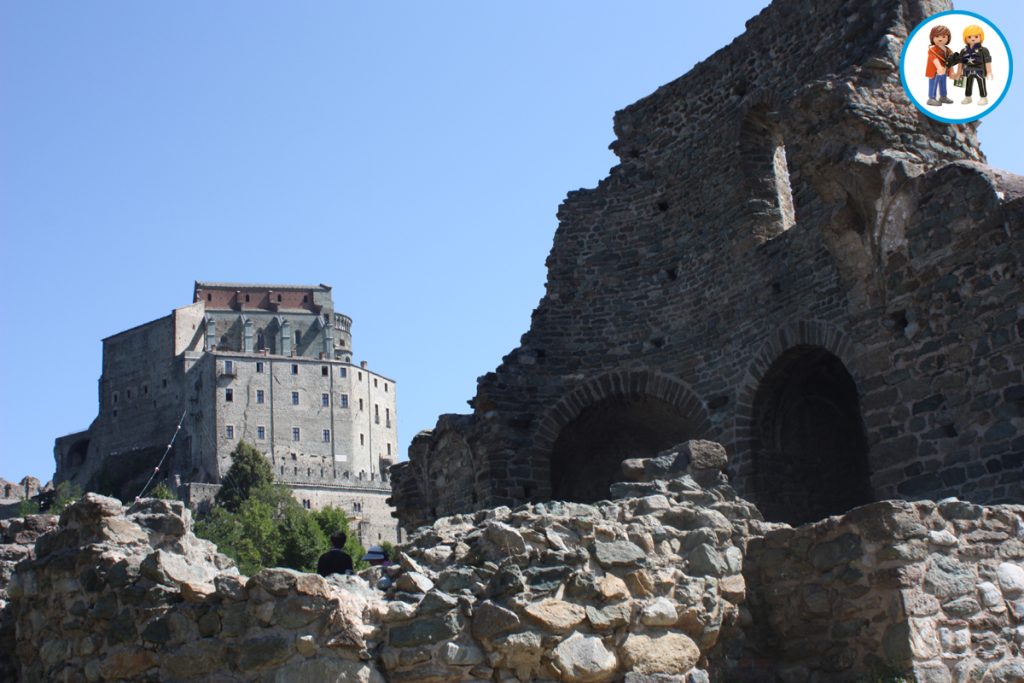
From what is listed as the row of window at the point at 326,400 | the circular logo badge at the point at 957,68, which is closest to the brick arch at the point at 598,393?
the circular logo badge at the point at 957,68

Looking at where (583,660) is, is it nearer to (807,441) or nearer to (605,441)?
(807,441)

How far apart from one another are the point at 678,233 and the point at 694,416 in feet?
8.32

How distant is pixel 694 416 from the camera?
1436 centimetres

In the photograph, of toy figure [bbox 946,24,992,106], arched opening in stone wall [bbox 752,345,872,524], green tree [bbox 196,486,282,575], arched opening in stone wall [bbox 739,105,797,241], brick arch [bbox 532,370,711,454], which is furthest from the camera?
green tree [bbox 196,486,282,575]

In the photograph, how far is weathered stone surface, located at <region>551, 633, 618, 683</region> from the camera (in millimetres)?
6367

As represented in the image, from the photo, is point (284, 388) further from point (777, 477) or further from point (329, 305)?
point (777, 477)

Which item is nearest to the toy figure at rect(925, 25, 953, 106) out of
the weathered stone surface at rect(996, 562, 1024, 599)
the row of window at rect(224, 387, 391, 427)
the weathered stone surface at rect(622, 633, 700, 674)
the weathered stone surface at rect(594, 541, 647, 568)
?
the weathered stone surface at rect(996, 562, 1024, 599)

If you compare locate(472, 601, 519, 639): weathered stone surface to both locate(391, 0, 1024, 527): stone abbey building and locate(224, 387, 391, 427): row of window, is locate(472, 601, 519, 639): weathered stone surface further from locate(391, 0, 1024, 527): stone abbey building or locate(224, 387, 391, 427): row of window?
locate(224, 387, 391, 427): row of window

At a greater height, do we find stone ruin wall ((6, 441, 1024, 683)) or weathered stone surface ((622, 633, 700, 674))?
stone ruin wall ((6, 441, 1024, 683))

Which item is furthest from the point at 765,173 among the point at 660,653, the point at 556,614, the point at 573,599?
the point at 556,614

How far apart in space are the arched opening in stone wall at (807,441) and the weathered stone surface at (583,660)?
23.2 ft

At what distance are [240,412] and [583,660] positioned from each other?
88.1 meters

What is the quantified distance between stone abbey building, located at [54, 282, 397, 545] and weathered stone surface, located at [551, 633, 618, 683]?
78.8m

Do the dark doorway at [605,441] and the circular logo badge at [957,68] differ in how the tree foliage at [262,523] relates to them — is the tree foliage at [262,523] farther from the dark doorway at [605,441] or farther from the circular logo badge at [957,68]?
the circular logo badge at [957,68]
